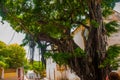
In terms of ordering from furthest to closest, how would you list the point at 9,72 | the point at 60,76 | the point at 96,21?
the point at 9,72, the point at 60,76, the point at 96,21

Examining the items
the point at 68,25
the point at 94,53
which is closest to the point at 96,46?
the point at 94,53

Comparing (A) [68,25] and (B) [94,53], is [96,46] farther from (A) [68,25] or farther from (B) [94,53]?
(A) [68,25]

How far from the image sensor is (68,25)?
9.52m

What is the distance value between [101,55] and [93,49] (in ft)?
1.07

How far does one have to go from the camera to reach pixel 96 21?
29.3 feet

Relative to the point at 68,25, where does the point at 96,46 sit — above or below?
below

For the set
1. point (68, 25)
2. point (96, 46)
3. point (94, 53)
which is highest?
point (68, 25)

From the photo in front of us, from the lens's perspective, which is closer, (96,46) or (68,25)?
(96,46)

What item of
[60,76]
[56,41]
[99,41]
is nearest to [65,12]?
[56,41]

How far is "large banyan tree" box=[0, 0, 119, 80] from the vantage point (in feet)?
29.6

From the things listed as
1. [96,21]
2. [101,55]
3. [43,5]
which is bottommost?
[101,55]

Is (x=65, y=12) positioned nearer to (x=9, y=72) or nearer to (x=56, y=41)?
(x=56, y=41)

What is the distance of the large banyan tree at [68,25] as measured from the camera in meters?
9.02

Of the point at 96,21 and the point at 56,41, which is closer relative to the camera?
the point at 96,21
